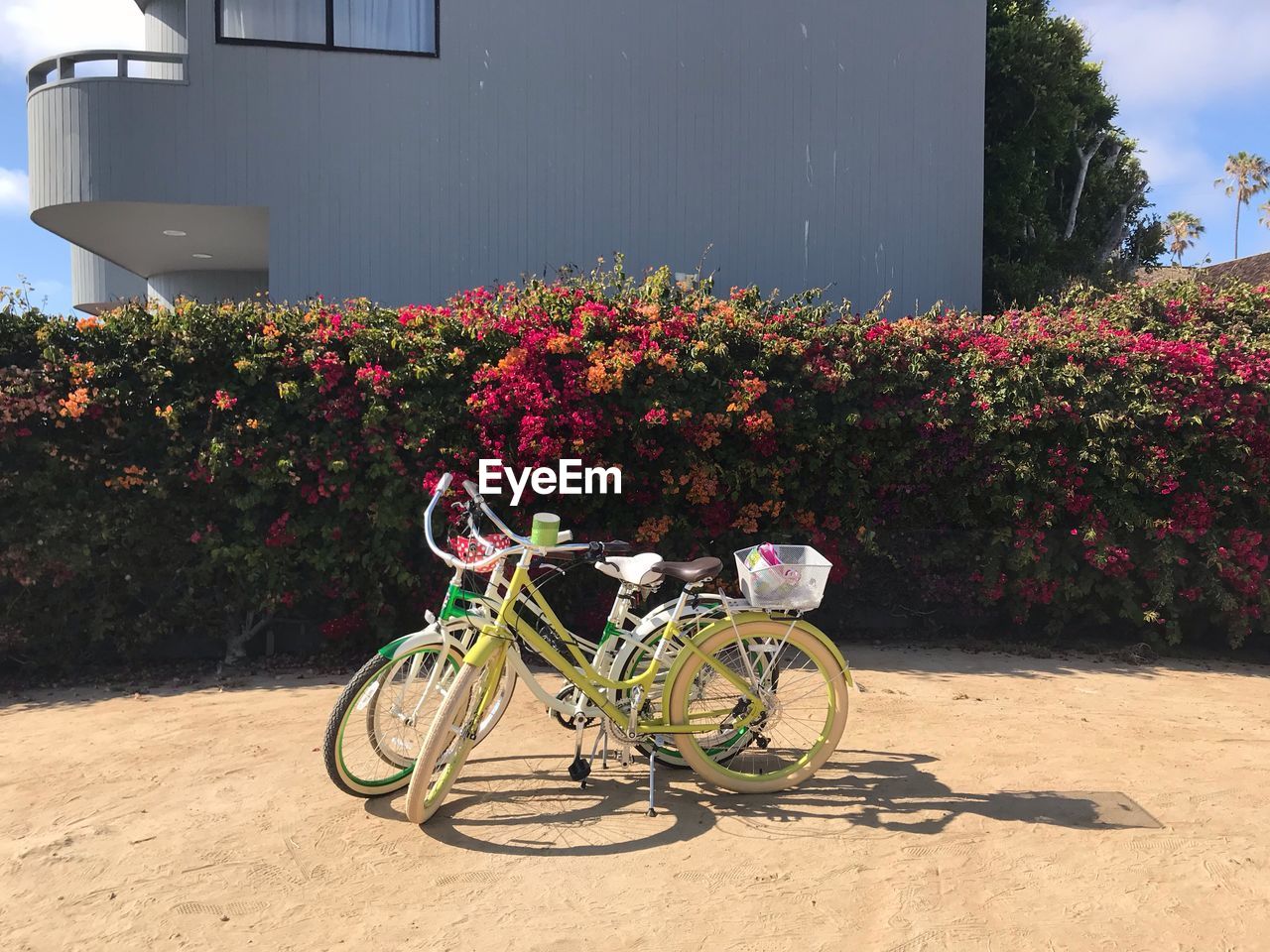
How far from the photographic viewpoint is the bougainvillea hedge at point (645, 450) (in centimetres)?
522

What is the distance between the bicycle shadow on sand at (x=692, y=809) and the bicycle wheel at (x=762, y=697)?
0.33ft

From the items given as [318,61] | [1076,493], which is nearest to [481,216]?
[318,61]

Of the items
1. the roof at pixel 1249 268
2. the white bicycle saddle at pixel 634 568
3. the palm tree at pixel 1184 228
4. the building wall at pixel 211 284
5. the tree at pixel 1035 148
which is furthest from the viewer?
the palm tree at pixel 1184 228

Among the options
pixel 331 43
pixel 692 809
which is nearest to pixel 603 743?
pixel 692 809

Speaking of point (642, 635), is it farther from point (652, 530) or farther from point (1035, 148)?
point (1035, 148)

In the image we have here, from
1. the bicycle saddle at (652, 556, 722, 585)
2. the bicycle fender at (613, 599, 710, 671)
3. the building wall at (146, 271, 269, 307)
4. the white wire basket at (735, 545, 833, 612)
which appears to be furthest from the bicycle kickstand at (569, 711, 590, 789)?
the building wall at (146, 271, 269, 307)

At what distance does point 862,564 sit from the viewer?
6.21 meters

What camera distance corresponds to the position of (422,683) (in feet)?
11.4

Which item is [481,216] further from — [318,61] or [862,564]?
[862,564]

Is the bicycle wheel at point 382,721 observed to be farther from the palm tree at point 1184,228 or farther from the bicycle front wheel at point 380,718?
the palm tree at point 1184,228

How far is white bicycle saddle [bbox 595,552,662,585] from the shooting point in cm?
360

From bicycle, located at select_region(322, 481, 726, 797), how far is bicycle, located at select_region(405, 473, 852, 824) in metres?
0.06

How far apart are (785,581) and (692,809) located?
3.06 ft

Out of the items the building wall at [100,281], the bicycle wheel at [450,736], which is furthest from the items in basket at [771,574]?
Answer: the building wall at [100,281]
